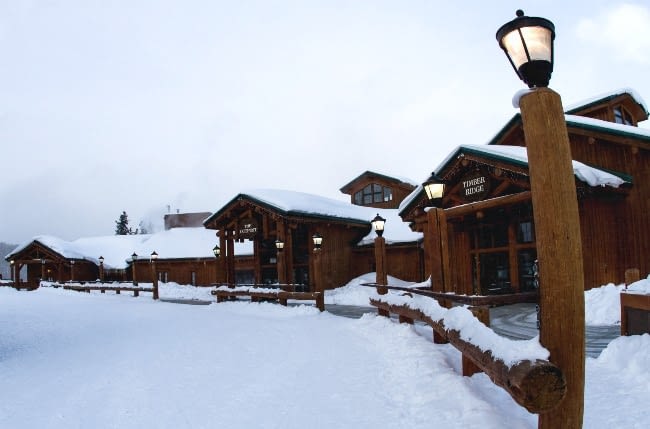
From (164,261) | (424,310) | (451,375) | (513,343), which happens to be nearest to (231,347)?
(424,310)

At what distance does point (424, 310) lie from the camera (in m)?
7.48

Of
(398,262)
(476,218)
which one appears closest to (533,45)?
(476,218)

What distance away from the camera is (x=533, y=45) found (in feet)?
10.3

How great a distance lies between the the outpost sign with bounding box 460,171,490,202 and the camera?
13.2m

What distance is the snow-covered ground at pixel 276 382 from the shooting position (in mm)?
4332

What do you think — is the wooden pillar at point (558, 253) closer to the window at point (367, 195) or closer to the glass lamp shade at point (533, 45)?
the glass lamp shade at point (533, 45)

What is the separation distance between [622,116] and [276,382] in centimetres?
1790

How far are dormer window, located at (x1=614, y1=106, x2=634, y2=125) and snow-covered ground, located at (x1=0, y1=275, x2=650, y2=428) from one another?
10018mm

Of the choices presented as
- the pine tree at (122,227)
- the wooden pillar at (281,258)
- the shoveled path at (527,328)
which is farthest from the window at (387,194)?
the pine tree at (122,227)

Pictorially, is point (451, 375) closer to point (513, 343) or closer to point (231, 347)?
point (513, 343)

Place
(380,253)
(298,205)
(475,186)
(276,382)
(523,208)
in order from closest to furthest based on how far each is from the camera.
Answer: (276,382) < (380,253) < (475,186) < (523,208) < (298,205)

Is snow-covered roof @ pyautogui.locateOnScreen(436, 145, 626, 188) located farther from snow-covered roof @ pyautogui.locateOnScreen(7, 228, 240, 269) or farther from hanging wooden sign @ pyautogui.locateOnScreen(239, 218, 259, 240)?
snow-covered roof @ pyautogui.locateOnScreen(7, 228, 240, 269)

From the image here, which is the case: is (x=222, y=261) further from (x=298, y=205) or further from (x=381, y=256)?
(x=381, y=256)

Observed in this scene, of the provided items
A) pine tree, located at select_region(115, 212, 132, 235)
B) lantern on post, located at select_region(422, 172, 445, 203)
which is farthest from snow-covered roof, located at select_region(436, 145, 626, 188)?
pine tree, located at select_region(115, 212, 132, 235)
